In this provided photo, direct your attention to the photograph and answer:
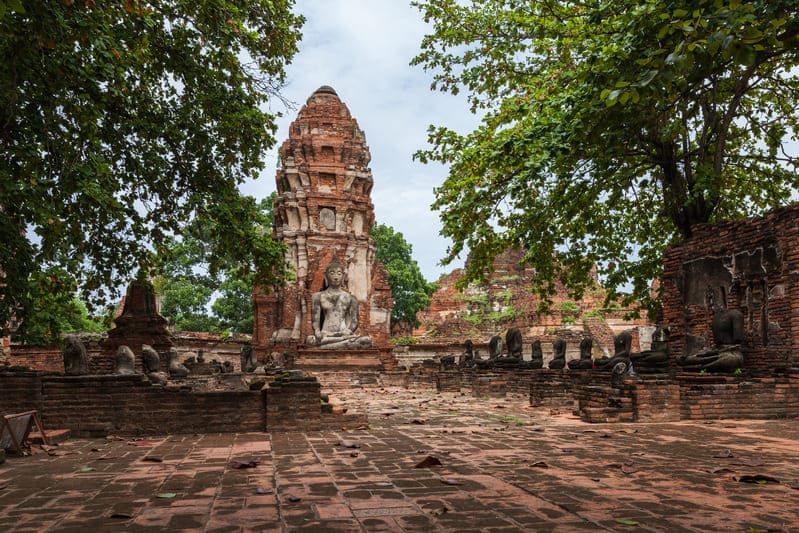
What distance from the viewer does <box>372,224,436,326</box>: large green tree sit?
128 ft

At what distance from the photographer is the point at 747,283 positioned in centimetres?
1190

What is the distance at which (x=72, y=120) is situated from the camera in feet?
27.0

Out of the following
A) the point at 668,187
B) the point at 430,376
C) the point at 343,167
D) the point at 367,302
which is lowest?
the point at 430,376

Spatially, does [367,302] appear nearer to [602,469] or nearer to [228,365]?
[228,365]

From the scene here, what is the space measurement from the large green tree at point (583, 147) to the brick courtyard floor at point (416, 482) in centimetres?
466

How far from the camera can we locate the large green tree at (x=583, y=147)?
10.5 m

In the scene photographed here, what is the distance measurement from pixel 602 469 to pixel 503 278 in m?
36.9

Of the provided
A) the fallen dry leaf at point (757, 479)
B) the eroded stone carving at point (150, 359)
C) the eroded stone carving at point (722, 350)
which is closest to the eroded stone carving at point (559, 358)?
the eroded stone carving at point (722, 350)

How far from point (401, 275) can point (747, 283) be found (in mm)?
27411

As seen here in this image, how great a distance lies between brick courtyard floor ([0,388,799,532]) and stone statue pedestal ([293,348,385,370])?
11.8 metres

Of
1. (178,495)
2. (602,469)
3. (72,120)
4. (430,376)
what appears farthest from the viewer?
(430,376)

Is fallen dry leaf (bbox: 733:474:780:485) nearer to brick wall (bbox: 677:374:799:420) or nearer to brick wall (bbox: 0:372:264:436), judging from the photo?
brick wall (bbox: 677:374:799:420)

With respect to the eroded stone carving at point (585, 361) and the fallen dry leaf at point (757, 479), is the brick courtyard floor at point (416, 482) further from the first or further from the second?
the eroded stone carving at point (585, 361)

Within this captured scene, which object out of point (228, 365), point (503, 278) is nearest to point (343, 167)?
point (228, 365)
